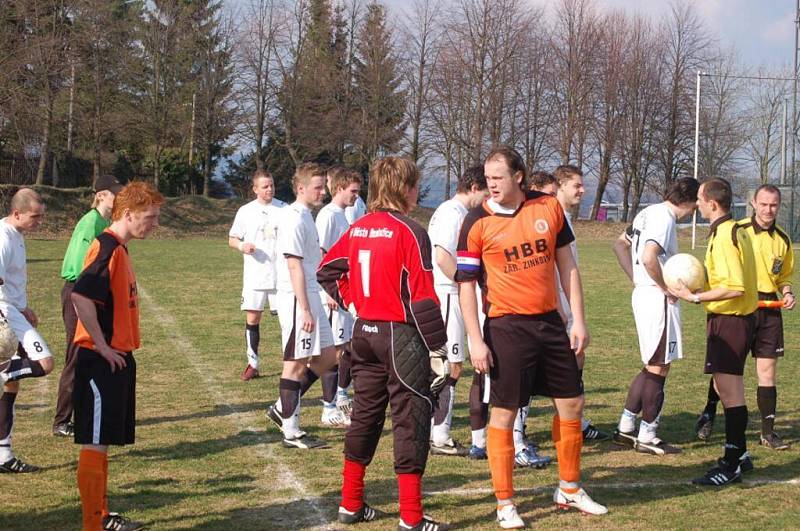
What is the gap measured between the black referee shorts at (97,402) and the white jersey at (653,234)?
3.98 m

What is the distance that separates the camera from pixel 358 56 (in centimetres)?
5600

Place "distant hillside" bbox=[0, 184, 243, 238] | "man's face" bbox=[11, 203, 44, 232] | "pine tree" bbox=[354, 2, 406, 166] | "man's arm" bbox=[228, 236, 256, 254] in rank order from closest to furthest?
"man's face" bbox=[11, 203, 44, 232], "man's arm" bbox=[228, 236, 256, 254], "distant hillside" bbox=[0, 184, 243, 238], "pine tree" bbox=[354, 2, 406, 166]

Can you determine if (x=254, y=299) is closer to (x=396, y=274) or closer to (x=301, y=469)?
(x=301, y=469)

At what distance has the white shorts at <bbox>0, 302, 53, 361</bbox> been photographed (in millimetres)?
5828

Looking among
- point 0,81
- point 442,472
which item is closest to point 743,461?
point 442,472

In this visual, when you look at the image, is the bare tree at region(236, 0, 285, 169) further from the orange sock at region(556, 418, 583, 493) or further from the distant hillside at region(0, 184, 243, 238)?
the orange sock at region(556, 418, 583, 493)

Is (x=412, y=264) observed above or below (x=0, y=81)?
below

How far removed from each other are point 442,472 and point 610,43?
177ft

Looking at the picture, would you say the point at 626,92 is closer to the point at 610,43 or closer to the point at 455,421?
the point at 610,43

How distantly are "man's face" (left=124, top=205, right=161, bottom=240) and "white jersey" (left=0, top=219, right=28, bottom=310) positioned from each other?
6.11 feet

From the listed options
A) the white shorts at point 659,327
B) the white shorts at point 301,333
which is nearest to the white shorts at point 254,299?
the white shorts at point 301,333

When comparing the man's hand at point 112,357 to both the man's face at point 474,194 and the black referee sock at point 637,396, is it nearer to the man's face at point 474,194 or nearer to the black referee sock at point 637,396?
the man's face at point 474,194

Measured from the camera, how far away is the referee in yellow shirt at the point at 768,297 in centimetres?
707

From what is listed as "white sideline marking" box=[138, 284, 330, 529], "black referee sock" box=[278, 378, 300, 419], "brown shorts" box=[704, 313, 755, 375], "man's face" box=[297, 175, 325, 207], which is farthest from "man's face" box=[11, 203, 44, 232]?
"brown shorts" box=[704, 313, 755, 375]
